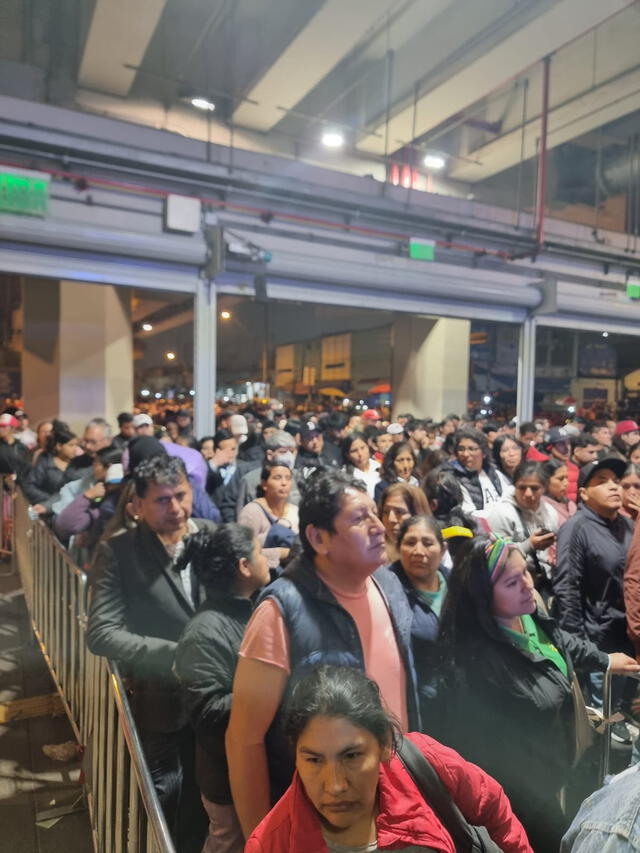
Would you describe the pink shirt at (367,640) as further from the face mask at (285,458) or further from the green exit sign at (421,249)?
the green exit sign at (421,249)

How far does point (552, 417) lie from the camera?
485 inches

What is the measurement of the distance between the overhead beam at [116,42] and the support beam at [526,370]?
777cm

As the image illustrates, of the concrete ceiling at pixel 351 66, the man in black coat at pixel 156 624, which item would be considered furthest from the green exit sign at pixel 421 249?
the man in black coat at pixel 156 624

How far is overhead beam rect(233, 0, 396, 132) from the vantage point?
7.92 meters

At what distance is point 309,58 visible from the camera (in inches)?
351

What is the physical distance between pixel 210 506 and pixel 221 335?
456cm

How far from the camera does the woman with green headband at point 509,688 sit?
201cm

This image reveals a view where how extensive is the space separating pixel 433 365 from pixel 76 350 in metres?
7.16

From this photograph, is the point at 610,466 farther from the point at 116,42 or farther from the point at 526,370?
the point at 116,42

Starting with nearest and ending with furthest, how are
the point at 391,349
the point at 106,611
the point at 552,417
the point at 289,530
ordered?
the point at 106,611 → the point at 289,530 → the point at 552,417 → the point at 391,349

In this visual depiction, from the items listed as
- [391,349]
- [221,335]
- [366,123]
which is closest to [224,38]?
[366,123]

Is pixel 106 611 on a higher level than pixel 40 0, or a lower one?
lower

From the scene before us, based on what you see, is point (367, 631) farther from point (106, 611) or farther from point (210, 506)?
point (210, 506)

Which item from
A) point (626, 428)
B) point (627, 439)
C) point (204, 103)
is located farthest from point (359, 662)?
point (204, 103)
